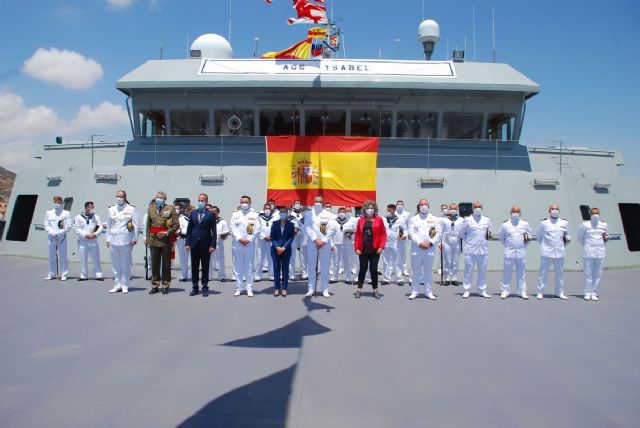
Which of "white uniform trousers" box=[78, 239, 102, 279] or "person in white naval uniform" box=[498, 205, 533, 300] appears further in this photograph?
"white uniform trousers" box=[78, 239, 102, 279]

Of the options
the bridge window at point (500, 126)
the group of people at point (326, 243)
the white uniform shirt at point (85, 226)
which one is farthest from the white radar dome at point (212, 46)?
the bridge window at point (500, 126)

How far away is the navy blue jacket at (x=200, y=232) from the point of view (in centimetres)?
826

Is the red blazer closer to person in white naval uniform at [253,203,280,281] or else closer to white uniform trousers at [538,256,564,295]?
person in white naval uniform at [253,203,280,281]

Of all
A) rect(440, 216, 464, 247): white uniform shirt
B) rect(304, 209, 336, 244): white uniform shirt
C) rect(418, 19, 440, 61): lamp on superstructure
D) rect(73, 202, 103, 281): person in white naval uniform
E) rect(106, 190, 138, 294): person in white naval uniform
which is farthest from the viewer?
rect(418, 19, 440, 61): lamp on superstructure

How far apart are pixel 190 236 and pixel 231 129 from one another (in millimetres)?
5929

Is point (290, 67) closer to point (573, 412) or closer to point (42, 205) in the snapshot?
point (42, 205)

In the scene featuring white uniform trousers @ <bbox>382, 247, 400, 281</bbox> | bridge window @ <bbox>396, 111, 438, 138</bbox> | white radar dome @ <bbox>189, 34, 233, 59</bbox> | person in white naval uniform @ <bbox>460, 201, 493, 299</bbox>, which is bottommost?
white uniform trousers @ <bbox>382, 247, 400, 281</bbox>

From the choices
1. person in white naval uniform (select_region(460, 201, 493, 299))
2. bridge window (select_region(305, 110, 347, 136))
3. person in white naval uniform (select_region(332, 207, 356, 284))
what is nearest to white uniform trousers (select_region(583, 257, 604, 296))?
person in white naval uniform (select_region(460, 201, 493, 299))

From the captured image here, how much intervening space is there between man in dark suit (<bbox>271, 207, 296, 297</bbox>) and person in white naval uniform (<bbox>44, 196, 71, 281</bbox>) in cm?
500

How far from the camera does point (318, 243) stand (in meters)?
8.44

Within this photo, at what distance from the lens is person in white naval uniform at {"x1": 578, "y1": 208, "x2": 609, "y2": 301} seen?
8.23 meters

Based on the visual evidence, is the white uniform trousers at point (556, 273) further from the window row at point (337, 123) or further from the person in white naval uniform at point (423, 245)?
the window row at point (337, 123)

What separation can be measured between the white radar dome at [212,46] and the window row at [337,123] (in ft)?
13.8

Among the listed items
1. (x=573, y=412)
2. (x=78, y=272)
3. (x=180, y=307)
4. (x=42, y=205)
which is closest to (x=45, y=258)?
(x=42, y=205)
